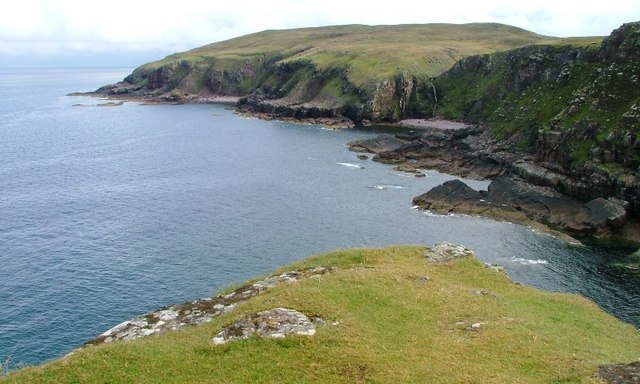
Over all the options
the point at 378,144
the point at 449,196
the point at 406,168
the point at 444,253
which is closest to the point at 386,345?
the point at 444,253

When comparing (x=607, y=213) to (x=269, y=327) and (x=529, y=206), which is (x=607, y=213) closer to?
(x=529, y=206)

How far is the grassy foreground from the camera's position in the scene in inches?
895

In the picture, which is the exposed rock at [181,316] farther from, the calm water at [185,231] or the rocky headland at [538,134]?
the rocky headland at [538,134]

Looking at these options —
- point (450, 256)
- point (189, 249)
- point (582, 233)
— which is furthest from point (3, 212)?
point (582, 233)

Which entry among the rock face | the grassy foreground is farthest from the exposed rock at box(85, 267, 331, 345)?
the rock face

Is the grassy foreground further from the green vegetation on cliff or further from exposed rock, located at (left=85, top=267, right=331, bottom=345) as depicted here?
the green vegetation on cliff

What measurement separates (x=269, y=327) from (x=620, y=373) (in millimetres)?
15628

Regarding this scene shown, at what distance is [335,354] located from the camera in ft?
79.1

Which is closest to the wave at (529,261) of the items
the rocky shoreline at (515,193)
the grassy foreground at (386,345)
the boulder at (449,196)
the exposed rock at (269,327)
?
the rocky shoreline at (515,193)

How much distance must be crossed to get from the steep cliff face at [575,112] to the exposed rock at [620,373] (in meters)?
67.1

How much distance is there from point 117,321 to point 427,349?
3551 centimetres

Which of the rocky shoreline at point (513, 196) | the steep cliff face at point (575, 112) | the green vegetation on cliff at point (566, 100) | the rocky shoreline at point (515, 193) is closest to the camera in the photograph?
the rocky shoreline at point (513, 196)

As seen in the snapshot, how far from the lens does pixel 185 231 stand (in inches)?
3081

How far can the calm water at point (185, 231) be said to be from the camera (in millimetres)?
55812
